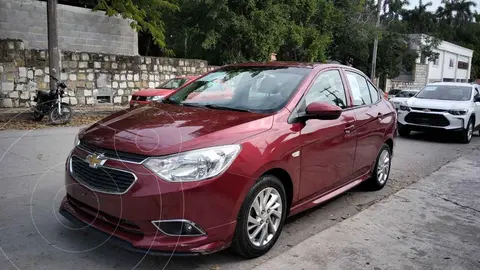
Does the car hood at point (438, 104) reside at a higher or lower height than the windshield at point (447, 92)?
lower

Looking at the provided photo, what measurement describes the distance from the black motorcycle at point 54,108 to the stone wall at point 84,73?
1.93 metres

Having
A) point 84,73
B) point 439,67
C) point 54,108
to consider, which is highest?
point 439,67

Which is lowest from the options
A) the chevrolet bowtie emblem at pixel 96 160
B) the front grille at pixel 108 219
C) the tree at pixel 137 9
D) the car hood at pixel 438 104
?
the front grille at pixel 108 219

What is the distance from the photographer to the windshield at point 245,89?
4.08 m

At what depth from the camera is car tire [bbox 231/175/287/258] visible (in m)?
3.35

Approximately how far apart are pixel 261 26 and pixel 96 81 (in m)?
6.59

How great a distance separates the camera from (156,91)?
41.8ft

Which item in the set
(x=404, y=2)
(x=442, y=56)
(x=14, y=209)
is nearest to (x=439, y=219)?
(x=14, y=209)

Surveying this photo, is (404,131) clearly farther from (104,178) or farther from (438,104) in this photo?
(104,178)

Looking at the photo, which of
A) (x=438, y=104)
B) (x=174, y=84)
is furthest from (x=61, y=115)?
(x=438, y=104)

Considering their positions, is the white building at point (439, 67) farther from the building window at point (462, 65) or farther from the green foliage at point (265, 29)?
the green foliage at point (265, 29)

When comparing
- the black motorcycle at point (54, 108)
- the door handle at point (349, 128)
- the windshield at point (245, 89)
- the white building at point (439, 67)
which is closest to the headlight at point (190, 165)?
the windshield at point (245, 89)

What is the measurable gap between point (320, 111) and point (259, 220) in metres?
1.15

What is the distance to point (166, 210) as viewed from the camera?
3.00m
